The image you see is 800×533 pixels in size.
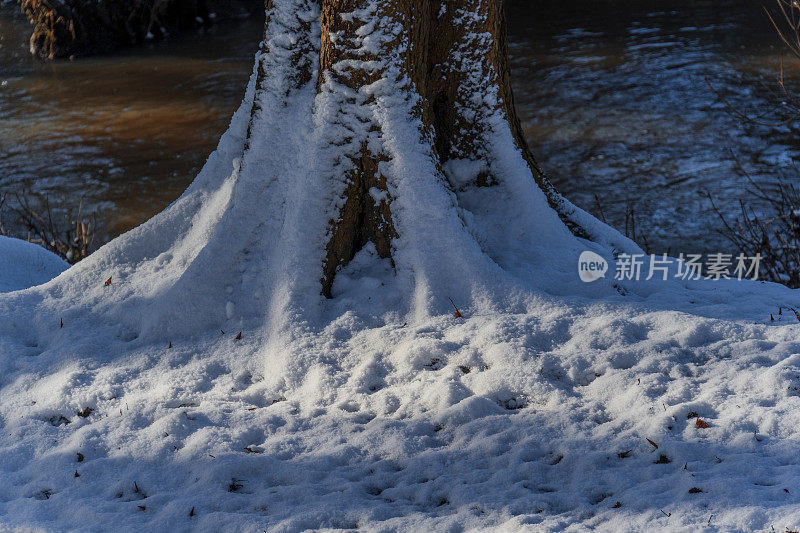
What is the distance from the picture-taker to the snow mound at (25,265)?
4.90 metres

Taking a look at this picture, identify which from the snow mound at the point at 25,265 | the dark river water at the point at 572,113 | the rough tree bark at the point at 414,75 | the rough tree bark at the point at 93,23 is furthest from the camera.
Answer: the rough tree bark at the point at 93,23

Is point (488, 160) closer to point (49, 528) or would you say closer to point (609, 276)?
point (609, 276)

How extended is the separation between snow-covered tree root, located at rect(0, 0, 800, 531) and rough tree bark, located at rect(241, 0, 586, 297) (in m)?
0.01

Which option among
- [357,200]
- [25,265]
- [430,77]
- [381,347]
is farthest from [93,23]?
[381,347]

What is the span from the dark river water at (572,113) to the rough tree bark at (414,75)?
425 centimetres

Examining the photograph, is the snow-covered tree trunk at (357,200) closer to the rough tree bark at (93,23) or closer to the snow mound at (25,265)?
the snow mound at (25,265)

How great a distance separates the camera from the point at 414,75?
3.74 metres

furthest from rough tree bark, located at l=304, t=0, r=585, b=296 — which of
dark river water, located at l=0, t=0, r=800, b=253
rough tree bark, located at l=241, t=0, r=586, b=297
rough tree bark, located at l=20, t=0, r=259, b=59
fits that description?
rough tree bark, located at l=20, t=0, r=259, b=59

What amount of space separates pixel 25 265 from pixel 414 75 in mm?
2991

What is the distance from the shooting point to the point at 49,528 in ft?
8.54

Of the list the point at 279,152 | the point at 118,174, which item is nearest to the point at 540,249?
the point at 279,152

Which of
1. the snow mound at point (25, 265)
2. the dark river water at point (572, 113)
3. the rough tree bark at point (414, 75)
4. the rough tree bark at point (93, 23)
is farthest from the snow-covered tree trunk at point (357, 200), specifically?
the rough tree bark at point (93, 23)

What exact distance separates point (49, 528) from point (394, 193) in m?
2.02

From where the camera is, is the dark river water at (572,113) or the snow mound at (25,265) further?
the dark river water at (572,113)
